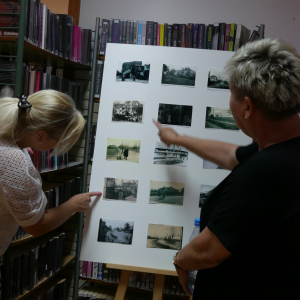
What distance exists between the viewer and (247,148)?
4.35 feet

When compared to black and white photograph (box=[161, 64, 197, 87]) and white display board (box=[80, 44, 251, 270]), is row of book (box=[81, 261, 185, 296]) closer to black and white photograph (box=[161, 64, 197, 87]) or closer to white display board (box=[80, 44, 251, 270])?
white display board (box=[80, 44, 251, 270])

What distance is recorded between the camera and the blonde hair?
1.19 m

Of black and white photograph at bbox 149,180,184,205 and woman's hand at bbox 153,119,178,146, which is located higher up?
woman's hand at bbox 153,119,178,146

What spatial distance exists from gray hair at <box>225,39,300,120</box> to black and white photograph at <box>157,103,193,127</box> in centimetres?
80

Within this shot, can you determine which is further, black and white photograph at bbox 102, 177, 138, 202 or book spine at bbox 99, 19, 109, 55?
book spine at bbox 99, 19, 109, 55

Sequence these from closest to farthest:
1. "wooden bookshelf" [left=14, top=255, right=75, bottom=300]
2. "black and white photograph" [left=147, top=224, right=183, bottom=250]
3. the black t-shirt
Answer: the black t-shirt, "black and white photograph" [left=147, top=224, right=183, bottom=250], "wooden bookshelf" [left=14, top=255, right=75, bottom=300]

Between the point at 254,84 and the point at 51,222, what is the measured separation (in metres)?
0.98

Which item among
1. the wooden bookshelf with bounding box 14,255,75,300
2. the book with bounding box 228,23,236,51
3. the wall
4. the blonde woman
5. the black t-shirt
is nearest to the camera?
the black t-shirt

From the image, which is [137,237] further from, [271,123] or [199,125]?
[271,123]

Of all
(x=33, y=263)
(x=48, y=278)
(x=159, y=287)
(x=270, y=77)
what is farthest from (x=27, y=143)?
(x=48, y=278)

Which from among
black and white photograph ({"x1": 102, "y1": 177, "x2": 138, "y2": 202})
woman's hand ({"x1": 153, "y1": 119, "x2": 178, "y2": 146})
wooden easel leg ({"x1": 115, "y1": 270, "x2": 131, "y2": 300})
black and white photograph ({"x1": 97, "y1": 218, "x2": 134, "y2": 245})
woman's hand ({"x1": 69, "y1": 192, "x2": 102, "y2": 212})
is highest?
woman's hand ({"x1": 153, "y1": 119, "x2": 178, "y2": 146})

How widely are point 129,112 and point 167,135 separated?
0.87ft

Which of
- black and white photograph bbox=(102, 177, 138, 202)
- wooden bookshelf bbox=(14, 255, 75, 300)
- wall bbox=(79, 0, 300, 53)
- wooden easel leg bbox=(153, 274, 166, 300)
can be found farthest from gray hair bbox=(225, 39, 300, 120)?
wall bbox=(79, 0, 300, 53)

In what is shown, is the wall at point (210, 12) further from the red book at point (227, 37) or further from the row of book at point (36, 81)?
the row of book at point (36, 81)
